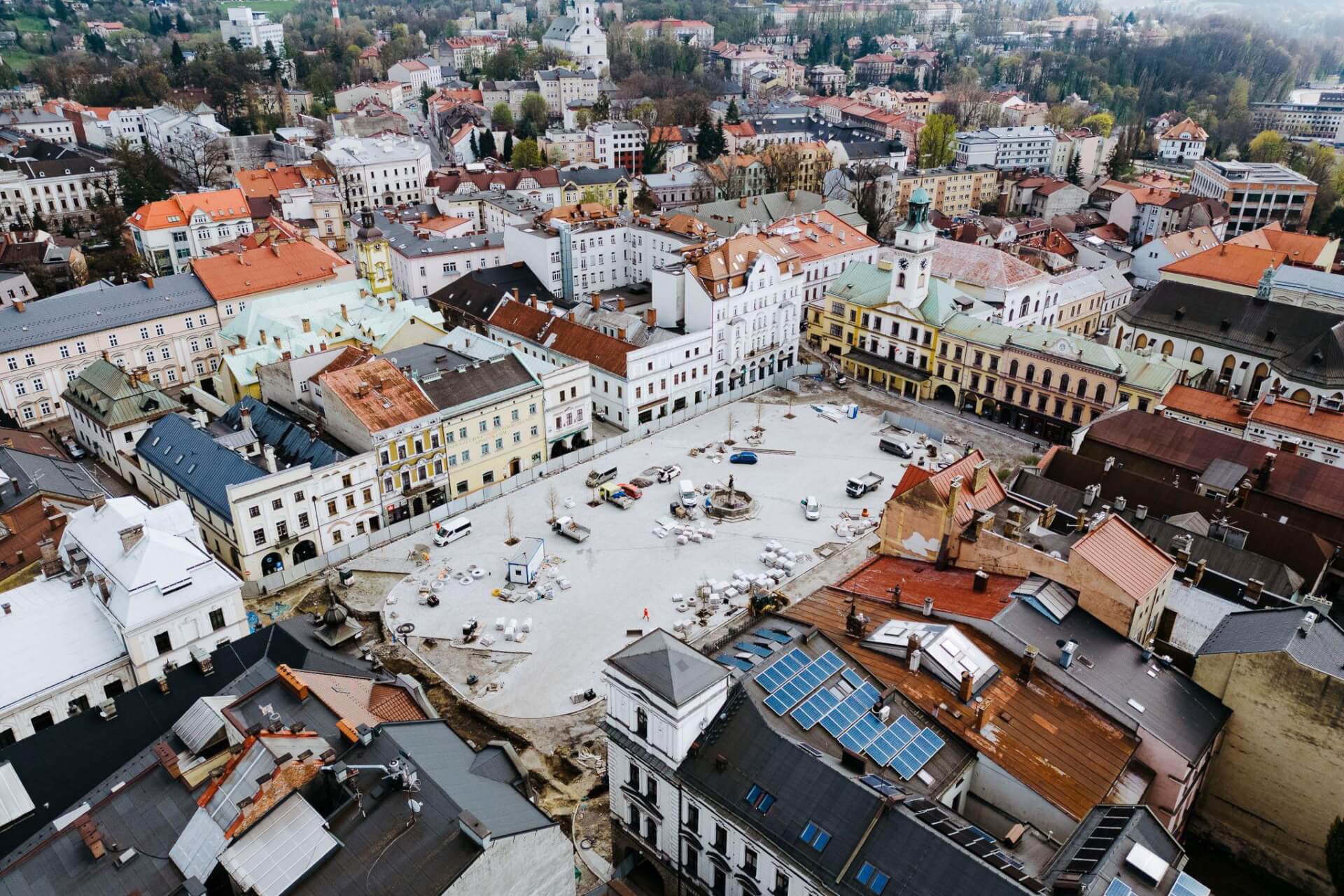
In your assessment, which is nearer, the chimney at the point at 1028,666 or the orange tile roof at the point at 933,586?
the chimney at the point at 1028,666

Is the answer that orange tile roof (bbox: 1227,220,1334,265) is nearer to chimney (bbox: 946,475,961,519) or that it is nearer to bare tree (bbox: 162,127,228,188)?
chimney (bbox: 946,475,961,519)

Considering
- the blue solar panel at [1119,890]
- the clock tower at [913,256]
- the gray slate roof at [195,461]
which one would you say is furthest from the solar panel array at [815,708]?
the clock tower at [913,256]

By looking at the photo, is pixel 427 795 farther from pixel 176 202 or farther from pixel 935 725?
pixel 176 202

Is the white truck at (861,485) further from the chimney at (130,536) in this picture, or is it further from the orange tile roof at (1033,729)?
the chimney at (130,536)

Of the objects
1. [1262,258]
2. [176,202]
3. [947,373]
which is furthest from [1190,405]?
[176,202]

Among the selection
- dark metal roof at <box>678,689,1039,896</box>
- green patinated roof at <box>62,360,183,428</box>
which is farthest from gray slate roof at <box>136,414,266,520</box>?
dark metal roof at <box>678,689,1039,896</box>

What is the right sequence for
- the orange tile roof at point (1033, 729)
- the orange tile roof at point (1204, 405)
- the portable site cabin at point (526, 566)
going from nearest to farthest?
the orange tile roof at point (1033, 729)
the portable site cabin at point (526, 566)
the orange tile roof at point (1204, 405)

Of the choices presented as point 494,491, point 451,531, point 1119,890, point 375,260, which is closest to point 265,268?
point 375,260
